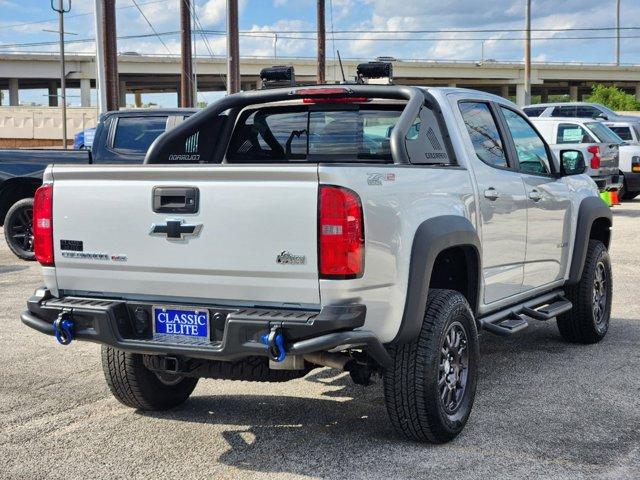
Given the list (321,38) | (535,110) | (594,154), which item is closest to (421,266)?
(594,154)

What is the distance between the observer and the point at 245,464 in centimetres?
466

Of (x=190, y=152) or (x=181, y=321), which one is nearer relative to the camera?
(x=181, y=321)

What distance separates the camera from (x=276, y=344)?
424 cm

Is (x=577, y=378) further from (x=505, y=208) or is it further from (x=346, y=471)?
(x=346, y=471)

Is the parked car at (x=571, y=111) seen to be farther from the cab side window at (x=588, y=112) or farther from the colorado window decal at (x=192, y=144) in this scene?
the colorado window decal at (x=192, y=144)

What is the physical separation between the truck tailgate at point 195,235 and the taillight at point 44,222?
0.13ft

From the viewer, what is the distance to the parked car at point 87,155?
12.7m

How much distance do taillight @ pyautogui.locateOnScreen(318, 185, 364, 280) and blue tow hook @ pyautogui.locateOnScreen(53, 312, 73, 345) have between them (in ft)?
4.58

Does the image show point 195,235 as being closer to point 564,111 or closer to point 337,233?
point 337,233

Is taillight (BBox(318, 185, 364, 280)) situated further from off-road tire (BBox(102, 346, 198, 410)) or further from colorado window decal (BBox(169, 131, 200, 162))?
colorado window decal (BBox(169, 131, 200, 162))

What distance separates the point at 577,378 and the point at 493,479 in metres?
2.15

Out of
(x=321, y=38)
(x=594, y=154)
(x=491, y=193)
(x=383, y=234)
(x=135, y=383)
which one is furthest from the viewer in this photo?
(x=321, y=38)

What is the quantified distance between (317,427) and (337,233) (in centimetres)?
150

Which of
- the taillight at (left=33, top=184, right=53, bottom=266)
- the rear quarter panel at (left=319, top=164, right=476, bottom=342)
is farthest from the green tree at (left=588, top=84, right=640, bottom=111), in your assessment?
the taillight at (left=33, top=184, right=53, bottom=266)
